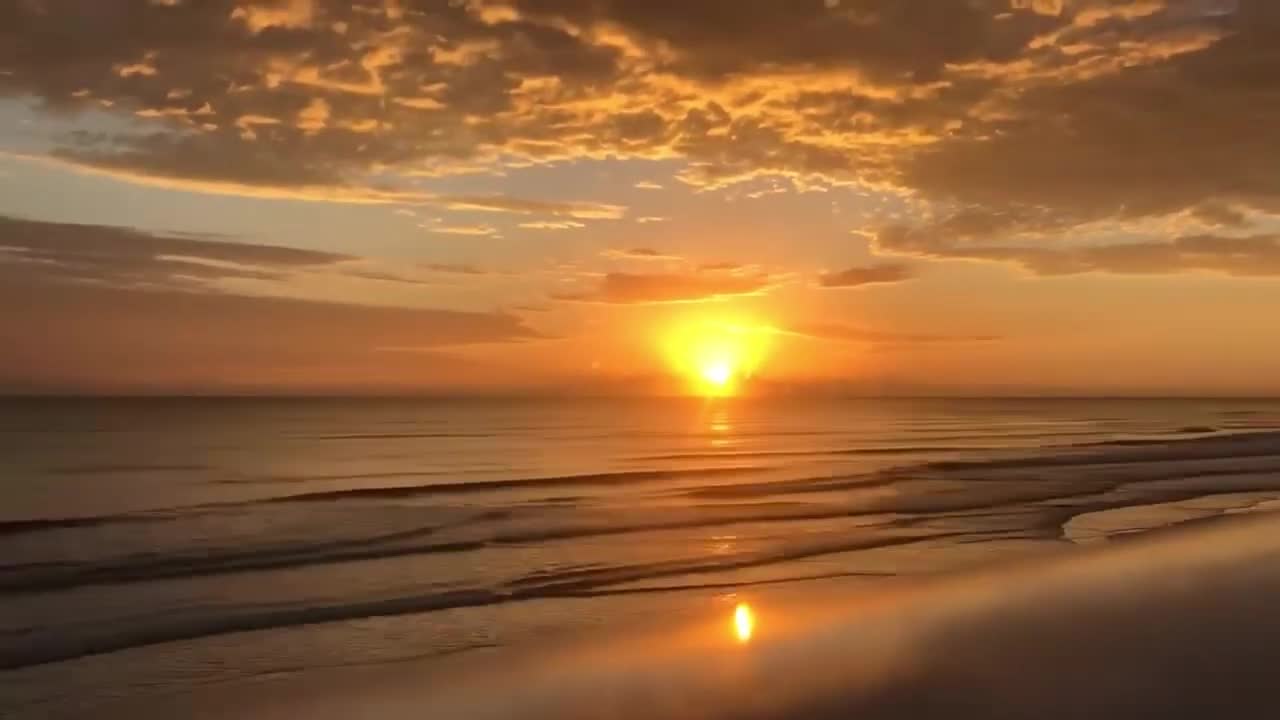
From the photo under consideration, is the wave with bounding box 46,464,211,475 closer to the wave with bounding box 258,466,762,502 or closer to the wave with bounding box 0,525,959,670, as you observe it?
the wave with bounding box 258,466,762,502

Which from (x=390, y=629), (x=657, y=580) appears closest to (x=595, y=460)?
(x=657, y=580)

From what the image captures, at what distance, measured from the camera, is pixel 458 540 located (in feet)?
69.7

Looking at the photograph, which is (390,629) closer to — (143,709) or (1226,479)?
(143,709)

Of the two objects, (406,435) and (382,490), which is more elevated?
(406,435)

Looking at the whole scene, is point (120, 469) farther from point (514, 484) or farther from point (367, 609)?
point (367, 609)

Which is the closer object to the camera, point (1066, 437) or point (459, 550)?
point (459, 550)

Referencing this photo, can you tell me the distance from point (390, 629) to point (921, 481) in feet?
81.8

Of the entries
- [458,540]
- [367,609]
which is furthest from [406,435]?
[367,609]

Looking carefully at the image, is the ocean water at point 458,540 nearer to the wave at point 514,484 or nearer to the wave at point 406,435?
the wave at point 514,484

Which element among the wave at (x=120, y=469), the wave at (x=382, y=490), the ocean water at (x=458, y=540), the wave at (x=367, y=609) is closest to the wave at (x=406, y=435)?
the ocean water at (x=458, y=540)

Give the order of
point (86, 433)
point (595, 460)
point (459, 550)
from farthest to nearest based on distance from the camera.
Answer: point (86, 433), point (595, 460), point (459, 550)

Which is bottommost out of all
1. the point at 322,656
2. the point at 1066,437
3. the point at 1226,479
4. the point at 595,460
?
the point at 322,656

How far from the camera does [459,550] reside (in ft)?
65.4

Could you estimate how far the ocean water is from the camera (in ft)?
41.1
